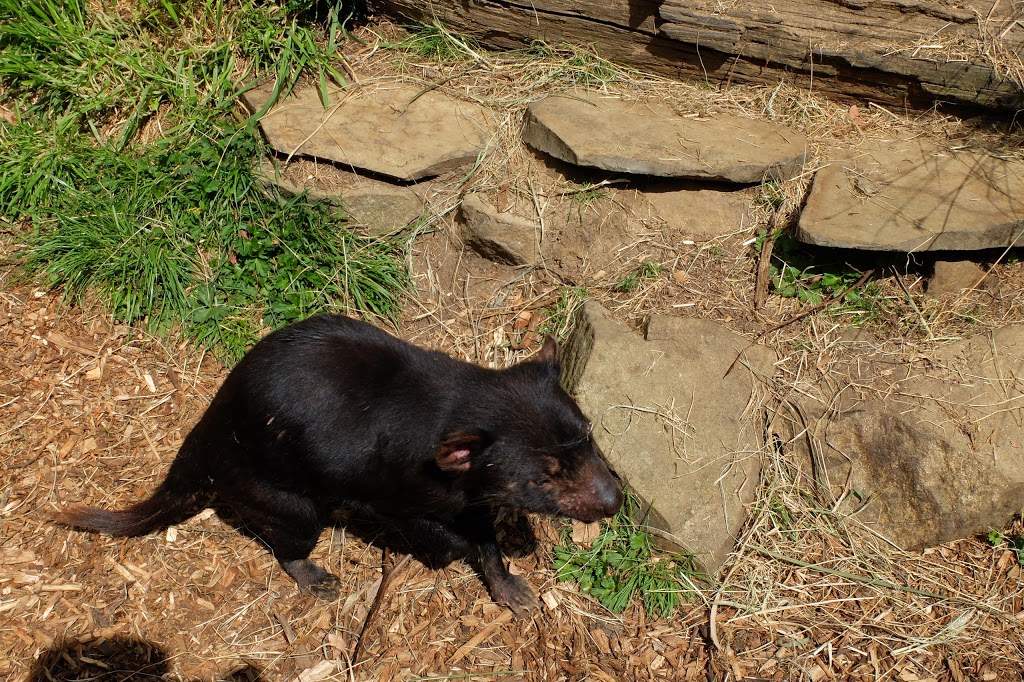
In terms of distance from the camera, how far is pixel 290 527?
354cm

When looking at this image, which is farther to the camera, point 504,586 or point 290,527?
point 504,586

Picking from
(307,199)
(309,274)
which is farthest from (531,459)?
(307,199)

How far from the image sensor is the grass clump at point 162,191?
452 centimetres

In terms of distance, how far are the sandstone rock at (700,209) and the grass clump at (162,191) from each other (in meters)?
1.74

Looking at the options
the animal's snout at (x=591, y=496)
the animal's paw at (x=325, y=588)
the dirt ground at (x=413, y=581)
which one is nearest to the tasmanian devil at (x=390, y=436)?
the animal's snout at (x=591, y=496)

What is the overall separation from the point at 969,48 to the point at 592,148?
2426 mm

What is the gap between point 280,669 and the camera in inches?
139

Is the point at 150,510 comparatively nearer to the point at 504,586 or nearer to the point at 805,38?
the point at 504,586

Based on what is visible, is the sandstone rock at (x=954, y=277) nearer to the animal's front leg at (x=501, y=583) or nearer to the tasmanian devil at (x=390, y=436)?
the tasmanian devil at (x=390, y=436)

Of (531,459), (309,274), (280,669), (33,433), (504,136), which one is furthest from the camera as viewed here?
(504,136)

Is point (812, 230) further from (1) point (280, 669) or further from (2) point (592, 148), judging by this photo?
(1) point (280, 669)

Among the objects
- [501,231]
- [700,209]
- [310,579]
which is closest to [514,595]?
[310,579]

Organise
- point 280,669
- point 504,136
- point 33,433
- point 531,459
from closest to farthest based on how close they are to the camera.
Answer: point 531,459 → point 280,669 → point 33,433 → point 504,136

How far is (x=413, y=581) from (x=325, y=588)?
1.44 ft
